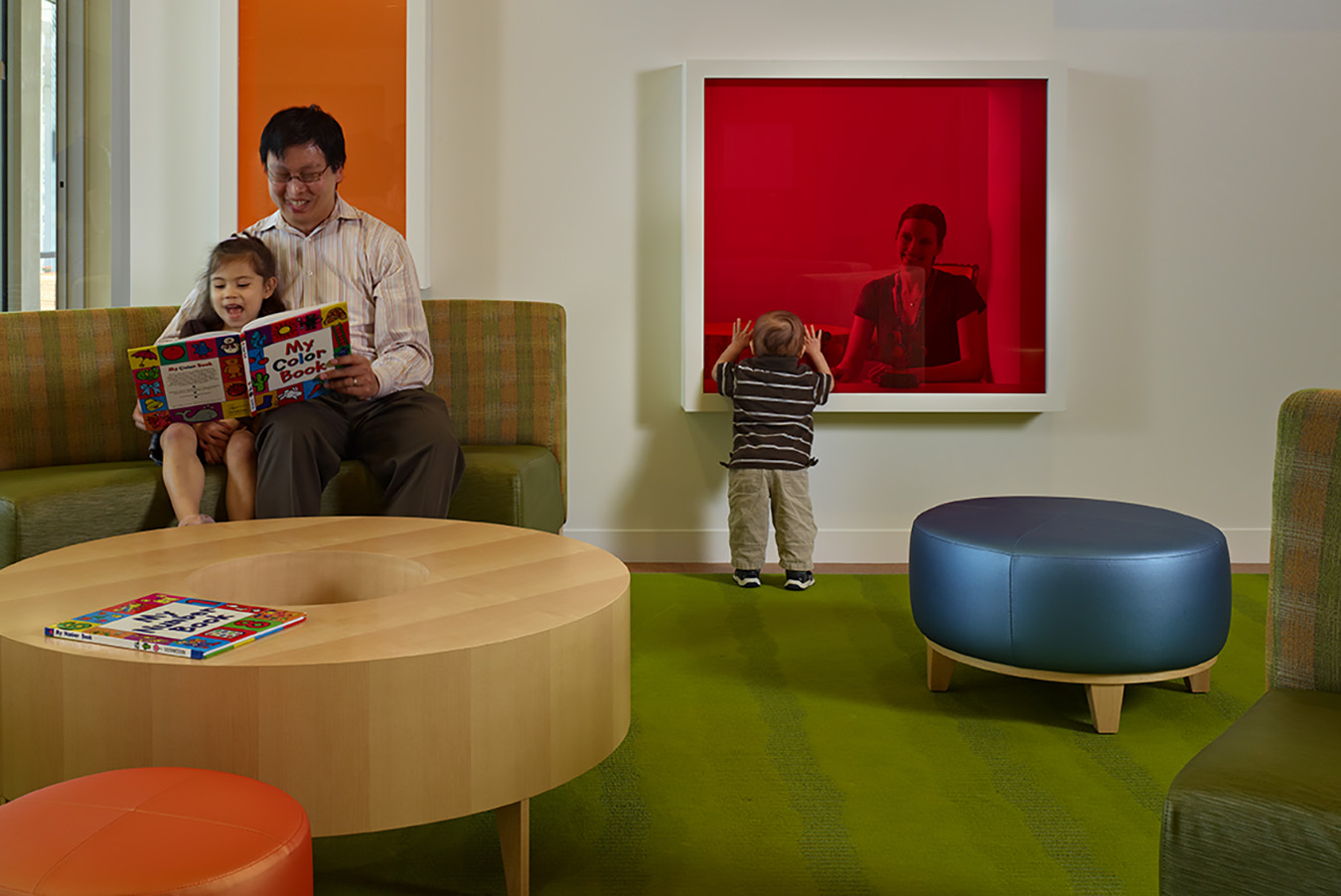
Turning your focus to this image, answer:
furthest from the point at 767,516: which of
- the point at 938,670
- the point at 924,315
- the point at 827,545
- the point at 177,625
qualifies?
the point at 177,625

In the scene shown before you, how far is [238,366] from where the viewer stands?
2.71m

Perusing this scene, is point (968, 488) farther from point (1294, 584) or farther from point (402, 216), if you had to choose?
point (1294, 584)

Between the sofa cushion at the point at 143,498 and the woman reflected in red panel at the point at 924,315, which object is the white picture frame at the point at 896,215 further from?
the sofa cushion at the point at 143,498

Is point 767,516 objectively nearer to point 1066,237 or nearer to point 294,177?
point 1066,237

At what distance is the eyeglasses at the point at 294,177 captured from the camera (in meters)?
3.04

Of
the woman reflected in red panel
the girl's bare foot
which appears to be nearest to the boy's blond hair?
the woman reflected in red panel

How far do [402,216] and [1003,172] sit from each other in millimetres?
2230

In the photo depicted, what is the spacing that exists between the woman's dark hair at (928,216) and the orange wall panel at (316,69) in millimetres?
1880

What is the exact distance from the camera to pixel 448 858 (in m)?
1.67

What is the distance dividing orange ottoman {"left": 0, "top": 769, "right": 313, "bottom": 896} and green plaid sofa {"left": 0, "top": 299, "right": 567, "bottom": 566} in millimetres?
1750

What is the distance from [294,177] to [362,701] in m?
2.17

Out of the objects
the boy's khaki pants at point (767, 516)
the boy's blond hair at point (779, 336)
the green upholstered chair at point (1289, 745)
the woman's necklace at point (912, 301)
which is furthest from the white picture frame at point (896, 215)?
the green upholstered chair at point (1289, 745)

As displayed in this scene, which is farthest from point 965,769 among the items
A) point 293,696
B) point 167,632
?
point 167,632

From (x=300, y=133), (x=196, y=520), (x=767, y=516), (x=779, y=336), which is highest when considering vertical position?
(x=300, y=133)
